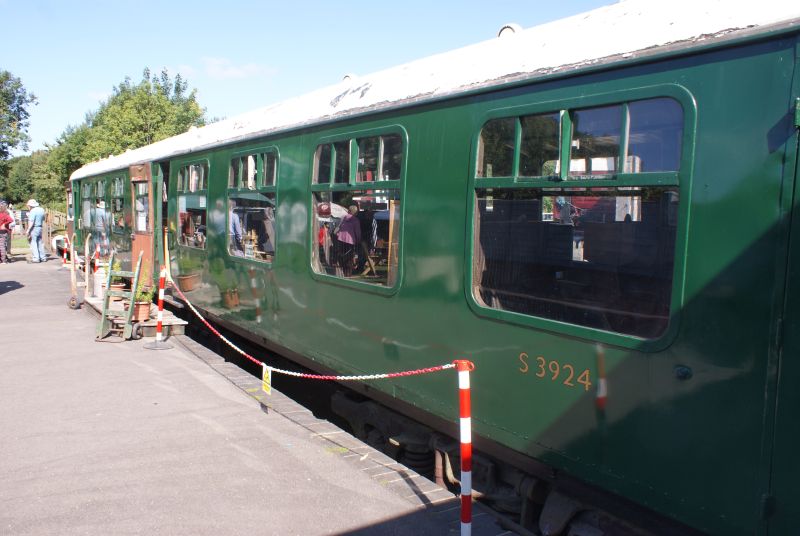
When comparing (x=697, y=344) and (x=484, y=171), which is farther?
(x=484, y=171)

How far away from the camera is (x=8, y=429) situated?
5617 mm

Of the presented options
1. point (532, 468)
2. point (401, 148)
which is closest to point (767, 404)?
point (532, 468)

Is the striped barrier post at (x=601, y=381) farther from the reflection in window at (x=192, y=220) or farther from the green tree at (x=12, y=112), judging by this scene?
the green tree at (x=12, y=112)

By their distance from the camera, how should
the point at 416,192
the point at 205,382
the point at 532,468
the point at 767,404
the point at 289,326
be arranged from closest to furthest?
the point at 767,404 < the point at 532,468 < the point at 416,192 < the point at 289,326 < the point at 205,382

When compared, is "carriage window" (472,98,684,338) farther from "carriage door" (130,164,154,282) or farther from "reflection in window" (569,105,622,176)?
"carriage door" (130,164,154,282)

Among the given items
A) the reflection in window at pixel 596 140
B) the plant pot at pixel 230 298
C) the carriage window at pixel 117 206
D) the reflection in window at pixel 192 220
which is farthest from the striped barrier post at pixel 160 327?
the reflection in window at pixel 596 140

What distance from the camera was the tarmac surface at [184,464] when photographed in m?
3.99

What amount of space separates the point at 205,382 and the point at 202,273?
1.99 meters

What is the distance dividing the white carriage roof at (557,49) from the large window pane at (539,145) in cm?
23

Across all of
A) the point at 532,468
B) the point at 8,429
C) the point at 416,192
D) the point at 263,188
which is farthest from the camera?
the point at 263,188

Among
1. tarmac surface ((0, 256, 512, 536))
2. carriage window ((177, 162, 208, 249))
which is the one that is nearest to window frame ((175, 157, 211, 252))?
carriage window ((177, 162, 208, 249))

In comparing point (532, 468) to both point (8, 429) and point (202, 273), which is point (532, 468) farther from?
point (202, 273)

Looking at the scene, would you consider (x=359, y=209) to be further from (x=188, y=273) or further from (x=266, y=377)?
(x=188, y=273)

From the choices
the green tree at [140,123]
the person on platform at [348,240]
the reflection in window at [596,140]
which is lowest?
the person on platform at [348,240]
